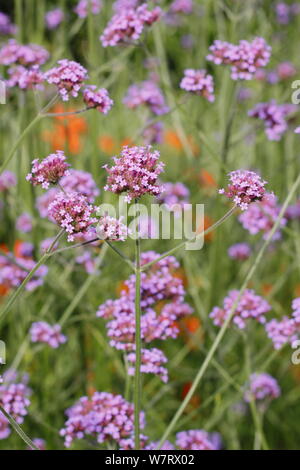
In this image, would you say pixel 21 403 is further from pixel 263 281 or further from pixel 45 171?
pixel 263 281

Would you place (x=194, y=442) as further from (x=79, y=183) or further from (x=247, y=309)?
(x=79, y=183)

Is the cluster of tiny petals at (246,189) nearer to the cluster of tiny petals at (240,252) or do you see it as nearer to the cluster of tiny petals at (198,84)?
the cluster of tiny petals at (198,84)

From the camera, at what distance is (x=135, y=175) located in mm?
1045

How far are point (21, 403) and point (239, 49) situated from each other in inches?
35.8

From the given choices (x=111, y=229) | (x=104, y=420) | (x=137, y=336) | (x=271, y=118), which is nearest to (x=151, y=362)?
(x=104, y=420)

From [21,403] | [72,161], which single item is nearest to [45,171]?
[21,403]

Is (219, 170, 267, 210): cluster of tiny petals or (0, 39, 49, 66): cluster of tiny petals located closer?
(219, 170, 267, 210): cluster of tiny petals

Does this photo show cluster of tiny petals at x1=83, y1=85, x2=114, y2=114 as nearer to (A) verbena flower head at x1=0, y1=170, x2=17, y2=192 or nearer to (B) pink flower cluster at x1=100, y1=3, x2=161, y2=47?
(B) pink flower cluster at x1=100, y1=3, x2=161, y2=47

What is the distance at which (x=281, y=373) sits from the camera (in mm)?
2184

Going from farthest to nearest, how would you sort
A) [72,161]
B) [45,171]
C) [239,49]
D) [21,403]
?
1. [72,161]
2. [239,49]
3. [21,403]
4. [45,171]

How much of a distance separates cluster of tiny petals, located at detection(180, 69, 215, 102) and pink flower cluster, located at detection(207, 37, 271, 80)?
0.05 metres

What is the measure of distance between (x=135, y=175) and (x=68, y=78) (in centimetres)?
31

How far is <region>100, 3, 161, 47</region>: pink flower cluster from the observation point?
1.56 meters

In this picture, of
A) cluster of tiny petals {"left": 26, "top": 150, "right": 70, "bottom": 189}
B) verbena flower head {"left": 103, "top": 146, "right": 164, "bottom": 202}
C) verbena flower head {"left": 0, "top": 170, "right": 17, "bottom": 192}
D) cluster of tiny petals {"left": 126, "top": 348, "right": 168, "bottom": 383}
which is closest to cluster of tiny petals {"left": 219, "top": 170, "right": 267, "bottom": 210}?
verbena flower head {"left": 103, "top": 146, "right": 164, "bottom": 202}
